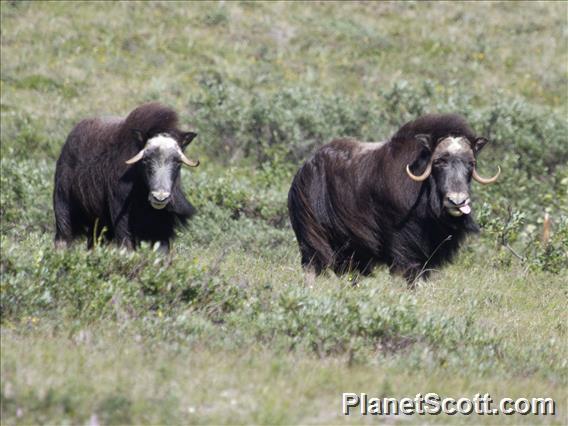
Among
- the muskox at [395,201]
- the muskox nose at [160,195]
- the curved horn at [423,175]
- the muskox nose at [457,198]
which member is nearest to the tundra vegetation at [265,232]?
the muskox at [395,201]

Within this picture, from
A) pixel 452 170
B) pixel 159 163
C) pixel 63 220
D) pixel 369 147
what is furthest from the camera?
pixel 63 220

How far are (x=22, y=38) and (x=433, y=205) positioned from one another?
17.8m

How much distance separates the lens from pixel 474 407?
5699 mm

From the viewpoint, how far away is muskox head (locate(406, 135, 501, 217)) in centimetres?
891

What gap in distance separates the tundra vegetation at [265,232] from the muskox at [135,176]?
1.67 ft

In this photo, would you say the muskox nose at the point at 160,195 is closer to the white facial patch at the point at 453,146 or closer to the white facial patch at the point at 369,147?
the white facial patch at the point at 369,147

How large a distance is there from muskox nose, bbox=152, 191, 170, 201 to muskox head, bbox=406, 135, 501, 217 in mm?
2086

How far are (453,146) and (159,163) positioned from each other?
255 cm

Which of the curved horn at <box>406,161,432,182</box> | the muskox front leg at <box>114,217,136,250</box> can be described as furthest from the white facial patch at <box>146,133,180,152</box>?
the curved horn at <box>406,161,432,182</box>

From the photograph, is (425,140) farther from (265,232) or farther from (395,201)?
(265,232)

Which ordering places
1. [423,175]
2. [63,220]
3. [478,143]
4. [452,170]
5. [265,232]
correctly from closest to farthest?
[452,170] < [423,175] < [478,143] < [63,220] < [265,232]

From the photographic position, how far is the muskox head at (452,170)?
8914 mm

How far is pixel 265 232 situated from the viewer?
1405cm

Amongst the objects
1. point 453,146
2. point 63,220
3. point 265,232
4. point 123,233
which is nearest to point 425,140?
point 453,146
